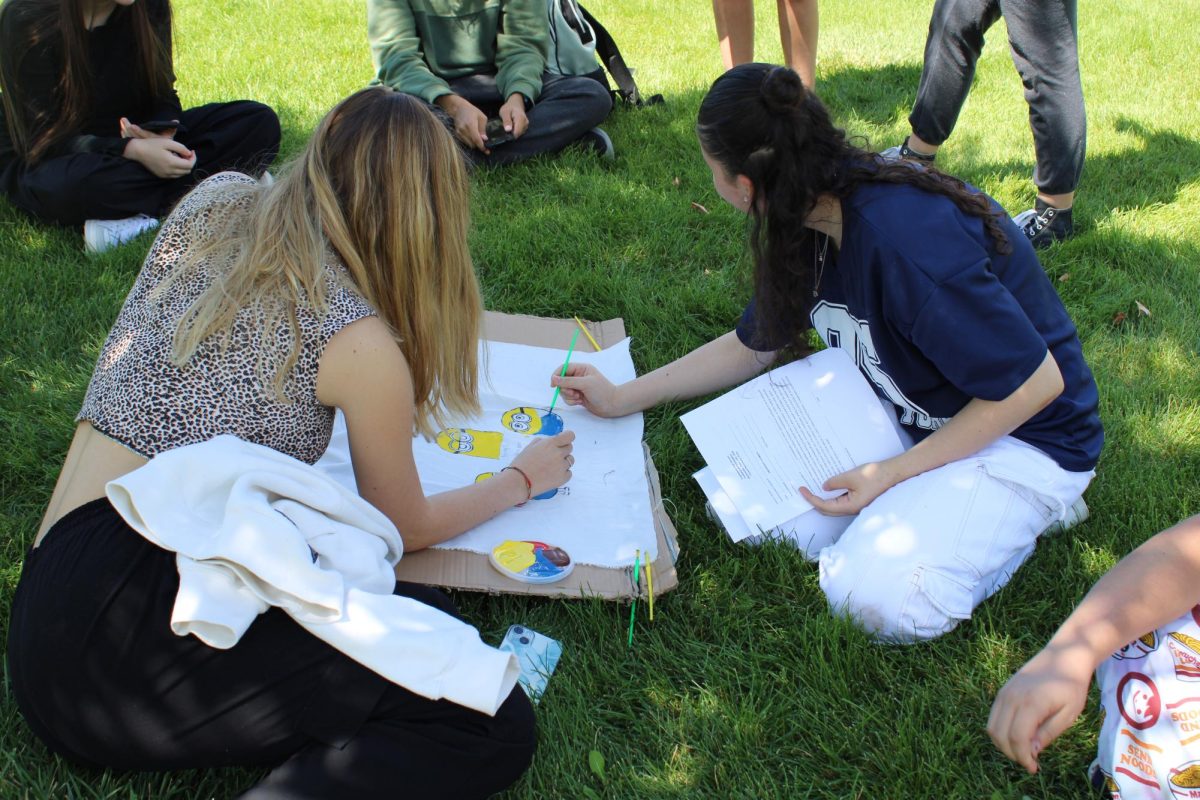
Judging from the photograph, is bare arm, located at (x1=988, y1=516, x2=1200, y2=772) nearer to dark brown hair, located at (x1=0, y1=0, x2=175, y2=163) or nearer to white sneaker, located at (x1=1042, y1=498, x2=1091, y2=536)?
white sneaker, located at (x1=1042, y1=498, x2=1091, y2=536)

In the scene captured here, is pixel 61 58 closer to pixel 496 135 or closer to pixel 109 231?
pixel 109 231

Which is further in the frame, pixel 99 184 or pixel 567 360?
pixel 99 184

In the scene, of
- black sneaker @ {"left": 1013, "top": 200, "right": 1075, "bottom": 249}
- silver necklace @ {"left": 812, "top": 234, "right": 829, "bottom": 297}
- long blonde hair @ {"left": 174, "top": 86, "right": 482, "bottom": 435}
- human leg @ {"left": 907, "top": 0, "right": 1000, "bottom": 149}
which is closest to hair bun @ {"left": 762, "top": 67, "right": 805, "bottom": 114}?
silver necklace @ {"left": 812, "top": 234, "right": 829, "bottom": 297}

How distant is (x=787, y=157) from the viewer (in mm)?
1902

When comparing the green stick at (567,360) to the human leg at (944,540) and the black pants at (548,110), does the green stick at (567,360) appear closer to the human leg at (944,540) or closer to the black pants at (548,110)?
the human leg at (944,540)

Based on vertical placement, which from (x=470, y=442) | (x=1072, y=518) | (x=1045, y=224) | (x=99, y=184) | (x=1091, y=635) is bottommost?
(x=1045, y=224)

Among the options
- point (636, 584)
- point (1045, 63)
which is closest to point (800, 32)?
point (1045, 63)

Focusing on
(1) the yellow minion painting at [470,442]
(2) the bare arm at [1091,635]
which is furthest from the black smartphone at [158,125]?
(2) the bare arm at [1091,635]

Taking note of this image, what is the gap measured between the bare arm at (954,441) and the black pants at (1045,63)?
177 cm

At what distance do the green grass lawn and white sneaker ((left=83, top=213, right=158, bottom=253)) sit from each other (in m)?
0.07

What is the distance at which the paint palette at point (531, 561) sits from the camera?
2.00 m

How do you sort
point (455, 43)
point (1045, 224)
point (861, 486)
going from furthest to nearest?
point (455, 43), point (1045, 224), point (861, 486)

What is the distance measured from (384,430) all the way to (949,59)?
283 cm

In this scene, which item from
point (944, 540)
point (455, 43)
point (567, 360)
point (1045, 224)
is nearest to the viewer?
point (944, 540)
